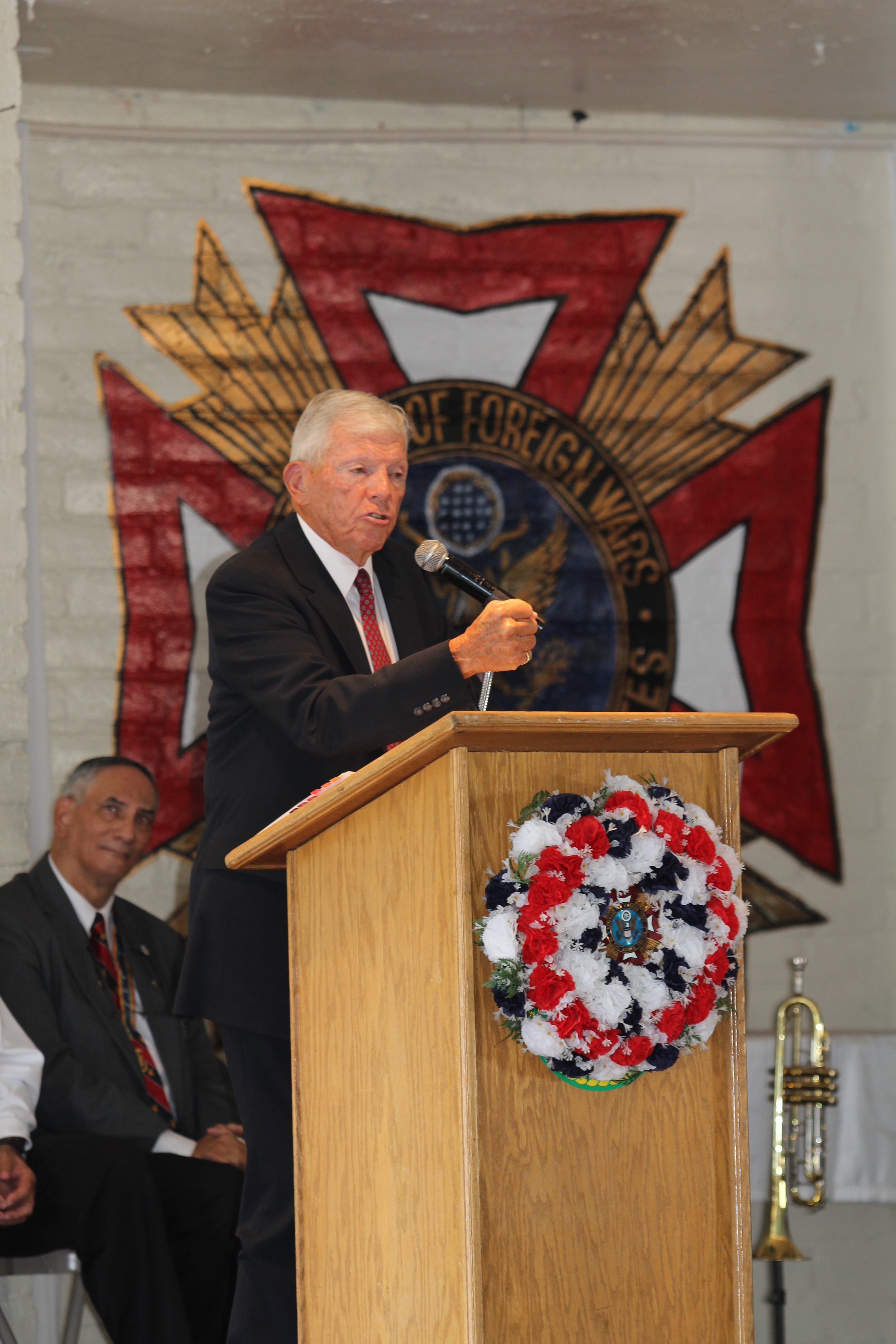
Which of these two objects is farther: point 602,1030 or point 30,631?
point 30,631

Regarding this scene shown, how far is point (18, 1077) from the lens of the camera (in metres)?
3.07

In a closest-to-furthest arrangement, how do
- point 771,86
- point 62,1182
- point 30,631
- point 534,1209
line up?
point 534,1209 < point 62,1182 < point 30,631 < point 771,86

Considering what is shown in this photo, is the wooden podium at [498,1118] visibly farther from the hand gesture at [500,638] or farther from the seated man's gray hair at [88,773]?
the seated man's gray hair at [88,773]

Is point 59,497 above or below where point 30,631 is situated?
above

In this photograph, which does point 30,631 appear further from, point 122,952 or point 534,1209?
point 534,1209

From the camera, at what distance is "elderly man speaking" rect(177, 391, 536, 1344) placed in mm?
1920

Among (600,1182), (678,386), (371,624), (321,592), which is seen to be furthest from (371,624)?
(678,386)

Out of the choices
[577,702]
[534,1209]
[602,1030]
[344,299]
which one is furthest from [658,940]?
[344,299]

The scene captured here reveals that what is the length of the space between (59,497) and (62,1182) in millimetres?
1769

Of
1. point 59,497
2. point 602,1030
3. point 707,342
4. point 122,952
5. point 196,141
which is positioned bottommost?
point 122,952

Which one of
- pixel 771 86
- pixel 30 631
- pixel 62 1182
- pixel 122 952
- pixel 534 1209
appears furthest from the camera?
pixel 771 86

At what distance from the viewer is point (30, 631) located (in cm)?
389

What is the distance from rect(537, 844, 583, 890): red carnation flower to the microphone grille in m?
0.54

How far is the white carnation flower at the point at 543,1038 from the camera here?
150cm
